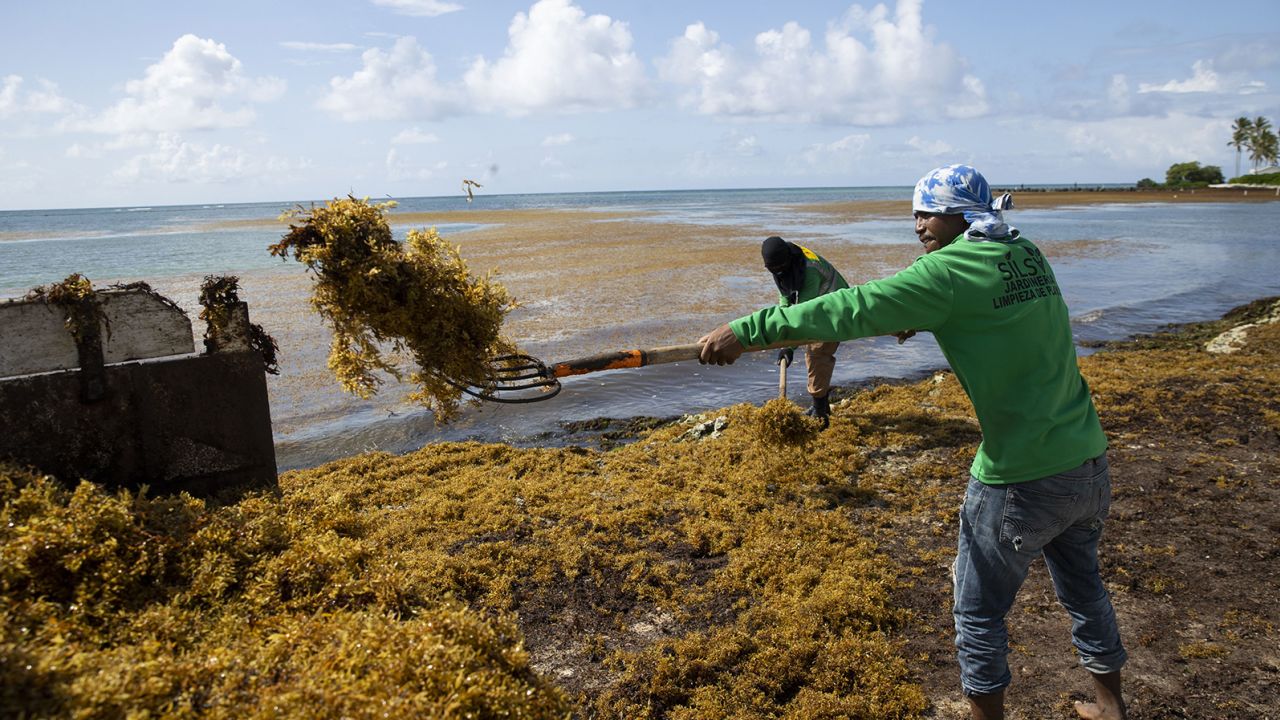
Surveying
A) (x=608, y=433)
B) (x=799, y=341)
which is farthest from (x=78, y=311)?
(x=608, y=433)

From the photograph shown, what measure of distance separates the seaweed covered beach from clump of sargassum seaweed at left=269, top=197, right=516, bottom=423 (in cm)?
104

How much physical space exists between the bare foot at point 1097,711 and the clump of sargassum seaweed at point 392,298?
343 cm

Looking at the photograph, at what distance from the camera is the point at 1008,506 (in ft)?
9.57

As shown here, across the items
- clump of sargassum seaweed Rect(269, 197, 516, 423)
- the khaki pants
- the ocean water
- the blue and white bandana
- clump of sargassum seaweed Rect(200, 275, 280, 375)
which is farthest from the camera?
the ocean water

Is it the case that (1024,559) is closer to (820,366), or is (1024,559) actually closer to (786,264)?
(786,264)

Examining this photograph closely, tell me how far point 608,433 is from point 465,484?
3020mm

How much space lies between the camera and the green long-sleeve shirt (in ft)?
9.27

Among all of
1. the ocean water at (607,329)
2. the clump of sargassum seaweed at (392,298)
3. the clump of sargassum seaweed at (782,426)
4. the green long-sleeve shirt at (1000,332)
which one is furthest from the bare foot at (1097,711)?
the ocean water at (607,329)

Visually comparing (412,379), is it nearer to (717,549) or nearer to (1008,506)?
(717,549)

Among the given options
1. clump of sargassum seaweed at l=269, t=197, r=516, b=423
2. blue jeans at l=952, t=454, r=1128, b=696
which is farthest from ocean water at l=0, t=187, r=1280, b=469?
blue jeans at l=952, t=454, r=1128, b=696

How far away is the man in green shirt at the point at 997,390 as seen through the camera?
2.84 m

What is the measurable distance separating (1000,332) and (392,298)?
3.04 m

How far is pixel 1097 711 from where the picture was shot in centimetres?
330

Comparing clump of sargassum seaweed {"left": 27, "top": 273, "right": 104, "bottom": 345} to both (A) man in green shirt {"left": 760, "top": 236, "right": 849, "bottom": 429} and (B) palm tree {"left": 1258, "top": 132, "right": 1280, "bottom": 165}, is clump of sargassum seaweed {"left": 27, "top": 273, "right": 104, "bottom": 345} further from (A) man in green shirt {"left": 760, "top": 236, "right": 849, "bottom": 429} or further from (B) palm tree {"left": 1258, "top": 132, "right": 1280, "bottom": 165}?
(B) palm tree {"left": 1258, "top": 132, "right": 1280, "bottom": 165}
